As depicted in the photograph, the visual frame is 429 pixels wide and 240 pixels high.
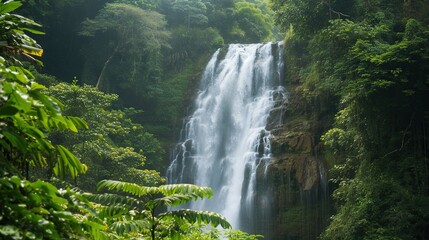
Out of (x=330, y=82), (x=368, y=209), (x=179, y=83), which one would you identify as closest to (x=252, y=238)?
(x=368, y=209)

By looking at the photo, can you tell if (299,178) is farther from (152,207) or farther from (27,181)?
(27,181)

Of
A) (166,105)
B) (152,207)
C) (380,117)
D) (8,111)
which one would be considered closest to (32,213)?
(8,111)

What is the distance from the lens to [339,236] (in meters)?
12.1

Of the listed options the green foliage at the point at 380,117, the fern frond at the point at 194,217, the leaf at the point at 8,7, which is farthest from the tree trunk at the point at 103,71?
the leaf at the point at 8,7

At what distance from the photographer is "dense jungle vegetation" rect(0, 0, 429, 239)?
2734 mm

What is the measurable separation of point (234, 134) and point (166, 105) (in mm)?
5507

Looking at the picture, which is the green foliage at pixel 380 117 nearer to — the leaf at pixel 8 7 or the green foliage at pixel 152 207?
the green foliage at pixel 152 207

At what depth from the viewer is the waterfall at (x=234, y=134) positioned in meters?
18.1

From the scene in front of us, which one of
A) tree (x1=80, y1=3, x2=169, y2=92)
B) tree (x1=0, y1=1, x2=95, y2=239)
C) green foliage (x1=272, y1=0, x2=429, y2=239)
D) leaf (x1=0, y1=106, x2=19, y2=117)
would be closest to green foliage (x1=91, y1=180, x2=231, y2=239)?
tree (x1=0, y1=1, x2=95, y2=239)

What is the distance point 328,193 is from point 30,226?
48.8 ft

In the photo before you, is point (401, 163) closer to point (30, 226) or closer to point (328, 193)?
point (328, 193)

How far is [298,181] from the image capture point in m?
16.7

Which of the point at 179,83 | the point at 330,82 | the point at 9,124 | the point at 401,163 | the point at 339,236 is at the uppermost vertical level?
the point at 179,83

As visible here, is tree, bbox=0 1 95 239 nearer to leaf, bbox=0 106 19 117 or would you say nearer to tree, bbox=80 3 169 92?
leaf, bbox=0 106 19 117
